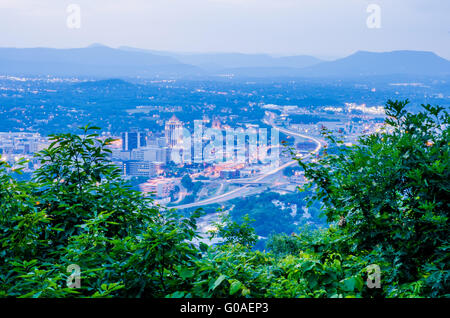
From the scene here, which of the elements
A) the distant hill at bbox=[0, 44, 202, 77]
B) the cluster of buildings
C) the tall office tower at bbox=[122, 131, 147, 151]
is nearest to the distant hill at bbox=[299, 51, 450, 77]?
the distant hill at bbox=[0, 44, 202, 77]

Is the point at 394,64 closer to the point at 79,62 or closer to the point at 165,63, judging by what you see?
the point at 165,63

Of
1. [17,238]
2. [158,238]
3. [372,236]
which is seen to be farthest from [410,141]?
[17,238]

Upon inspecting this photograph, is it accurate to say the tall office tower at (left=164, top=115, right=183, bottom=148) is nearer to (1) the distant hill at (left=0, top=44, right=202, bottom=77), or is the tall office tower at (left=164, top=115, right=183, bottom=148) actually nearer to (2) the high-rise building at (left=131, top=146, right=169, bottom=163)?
(2) the high-rise building at (left=131, top=146, right=169, bottom=163)

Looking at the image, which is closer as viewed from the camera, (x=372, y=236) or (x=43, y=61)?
(x=372, y=236)

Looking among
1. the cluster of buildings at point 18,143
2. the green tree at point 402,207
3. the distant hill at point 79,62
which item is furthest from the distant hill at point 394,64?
the green tree at point 402,207

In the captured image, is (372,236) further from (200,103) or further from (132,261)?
(200,103)

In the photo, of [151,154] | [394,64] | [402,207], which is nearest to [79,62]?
[151,154]

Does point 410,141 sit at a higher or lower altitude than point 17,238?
higher
